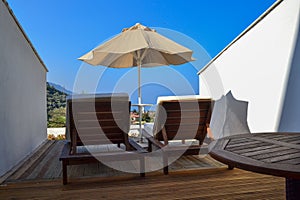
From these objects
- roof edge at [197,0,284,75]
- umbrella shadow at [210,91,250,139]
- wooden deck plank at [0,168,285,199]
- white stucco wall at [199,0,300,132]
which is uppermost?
roof edge at [197,0,284,75]

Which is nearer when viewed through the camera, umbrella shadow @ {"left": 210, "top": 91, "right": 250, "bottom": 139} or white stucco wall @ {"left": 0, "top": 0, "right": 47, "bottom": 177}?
white stucco wall @ {"left": 0, "top": 0, "right": 47, "bottom": 177}

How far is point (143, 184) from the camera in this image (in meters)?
2.44

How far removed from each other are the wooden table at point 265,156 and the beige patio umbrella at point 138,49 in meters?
2.54

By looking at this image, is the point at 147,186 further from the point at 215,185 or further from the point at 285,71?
the point at 285,71

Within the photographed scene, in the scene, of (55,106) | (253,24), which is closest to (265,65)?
(253,24)

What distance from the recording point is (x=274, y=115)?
11.9ft

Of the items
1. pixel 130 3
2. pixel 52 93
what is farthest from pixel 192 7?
pixel 52 93

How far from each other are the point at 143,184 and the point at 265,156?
159 cm

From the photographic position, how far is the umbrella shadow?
4.29 metres

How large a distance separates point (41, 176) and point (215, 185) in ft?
5.99

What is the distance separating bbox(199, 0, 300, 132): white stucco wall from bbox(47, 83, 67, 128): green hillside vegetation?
13.0 ft

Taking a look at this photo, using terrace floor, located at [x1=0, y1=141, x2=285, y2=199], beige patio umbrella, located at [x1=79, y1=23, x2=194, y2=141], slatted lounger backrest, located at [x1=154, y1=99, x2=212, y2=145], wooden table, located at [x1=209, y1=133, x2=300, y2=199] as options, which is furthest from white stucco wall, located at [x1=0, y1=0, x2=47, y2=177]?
Answer: wooden table, located at [x1=209, y1=133, x2=300, y2=199]

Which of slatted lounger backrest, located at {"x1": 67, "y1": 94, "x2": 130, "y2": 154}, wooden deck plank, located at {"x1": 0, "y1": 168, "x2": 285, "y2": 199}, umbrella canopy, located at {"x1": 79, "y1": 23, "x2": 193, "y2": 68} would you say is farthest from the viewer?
umbrella canopy, located at {"x1": 79, "y1": 23, "x2": 193, "y2": 68}

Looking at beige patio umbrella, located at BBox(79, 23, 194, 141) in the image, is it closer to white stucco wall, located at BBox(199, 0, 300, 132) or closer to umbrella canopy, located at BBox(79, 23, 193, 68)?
umbrella canopy, located at BBox(79, 23, 193, 68)
